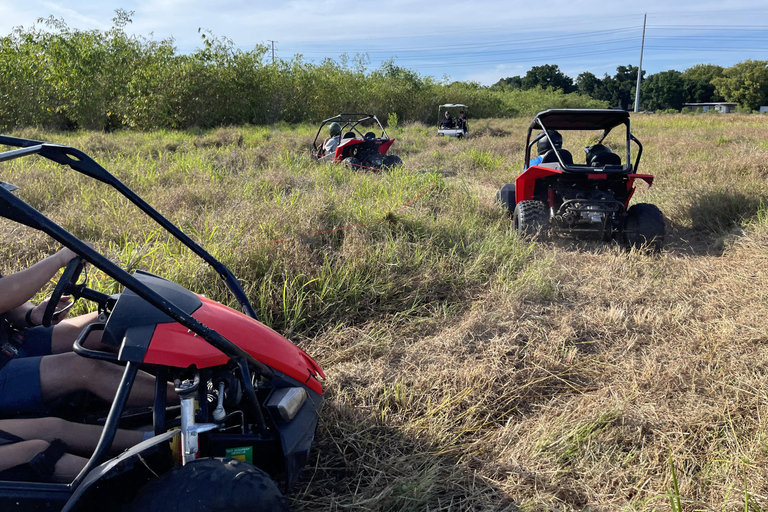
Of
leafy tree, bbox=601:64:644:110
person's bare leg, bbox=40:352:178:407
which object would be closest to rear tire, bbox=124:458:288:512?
person's bare leg, bbox=40:352:178:407

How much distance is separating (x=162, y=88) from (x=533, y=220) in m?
14.5

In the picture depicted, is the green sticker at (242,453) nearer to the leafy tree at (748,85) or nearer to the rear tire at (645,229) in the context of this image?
the rear tire at (645,229)

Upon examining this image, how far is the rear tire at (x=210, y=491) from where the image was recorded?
1273 mm

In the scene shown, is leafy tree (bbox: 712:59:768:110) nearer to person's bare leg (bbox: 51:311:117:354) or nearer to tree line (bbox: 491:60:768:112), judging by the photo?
tree line (bbox: 491:60:768:112)

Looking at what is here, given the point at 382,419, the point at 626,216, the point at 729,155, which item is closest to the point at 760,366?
the point at 382,419

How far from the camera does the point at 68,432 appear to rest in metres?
1.60

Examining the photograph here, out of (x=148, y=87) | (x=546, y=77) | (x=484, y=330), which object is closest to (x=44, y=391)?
(x=484, y=330)

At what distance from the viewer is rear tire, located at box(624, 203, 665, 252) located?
4480 millimetres

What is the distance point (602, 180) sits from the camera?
15.5 feet

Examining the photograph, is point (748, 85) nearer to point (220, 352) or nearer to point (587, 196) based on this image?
point (587, 196)

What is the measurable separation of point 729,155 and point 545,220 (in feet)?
14.6

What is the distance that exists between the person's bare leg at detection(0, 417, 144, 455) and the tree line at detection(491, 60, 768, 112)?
71.1 m

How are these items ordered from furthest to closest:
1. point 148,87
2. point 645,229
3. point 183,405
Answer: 1. point 148,87
2. point 645,229
3. point 183,405

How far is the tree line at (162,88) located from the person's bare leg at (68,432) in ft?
48.3
